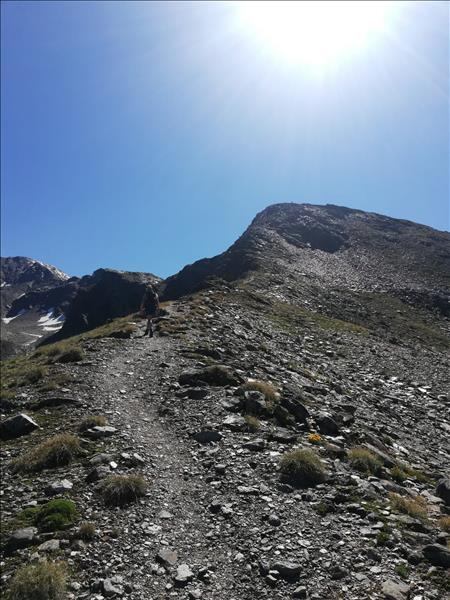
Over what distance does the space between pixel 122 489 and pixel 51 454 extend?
3269 mm

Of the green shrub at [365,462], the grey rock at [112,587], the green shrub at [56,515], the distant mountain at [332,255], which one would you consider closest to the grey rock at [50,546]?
the green shrub at [56,515]

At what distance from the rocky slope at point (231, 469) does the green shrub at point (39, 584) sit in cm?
29

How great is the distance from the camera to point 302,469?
12117 millimetres

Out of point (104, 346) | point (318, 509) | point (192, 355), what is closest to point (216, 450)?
point (318, 509)

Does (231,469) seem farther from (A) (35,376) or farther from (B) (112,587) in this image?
(A) (35,376)

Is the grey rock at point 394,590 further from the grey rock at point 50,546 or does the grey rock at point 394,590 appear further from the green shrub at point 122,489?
the grey rock at point 50,546

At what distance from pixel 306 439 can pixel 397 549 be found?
597cm

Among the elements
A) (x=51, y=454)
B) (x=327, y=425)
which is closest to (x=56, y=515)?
(x=51, y=454)

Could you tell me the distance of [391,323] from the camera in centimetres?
5353

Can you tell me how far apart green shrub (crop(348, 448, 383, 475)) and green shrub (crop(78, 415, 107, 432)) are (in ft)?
26.9

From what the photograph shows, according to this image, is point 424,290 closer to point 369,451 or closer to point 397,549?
point 369,451

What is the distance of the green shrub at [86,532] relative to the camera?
9680mm

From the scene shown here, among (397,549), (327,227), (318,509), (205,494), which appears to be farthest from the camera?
(327,227)

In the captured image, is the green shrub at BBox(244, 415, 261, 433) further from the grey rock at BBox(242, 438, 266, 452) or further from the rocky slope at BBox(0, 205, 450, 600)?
the grey rock at BBox(242, 438, 266, 452)
